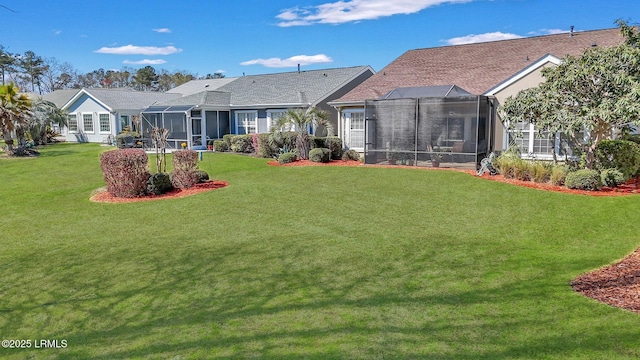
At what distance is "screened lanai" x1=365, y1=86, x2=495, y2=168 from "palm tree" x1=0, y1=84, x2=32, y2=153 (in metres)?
18.8

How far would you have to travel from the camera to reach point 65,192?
13.9 metres

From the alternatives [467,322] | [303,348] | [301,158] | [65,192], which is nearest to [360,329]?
[303,348]

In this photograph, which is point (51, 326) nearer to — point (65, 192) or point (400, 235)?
point (400, 235)

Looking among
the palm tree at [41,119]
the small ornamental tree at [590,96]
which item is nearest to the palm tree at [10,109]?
the palm tree at [41,119]

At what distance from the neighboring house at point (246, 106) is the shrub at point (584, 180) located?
1452 centimetres

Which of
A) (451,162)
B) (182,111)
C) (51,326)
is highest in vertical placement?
(182,111)

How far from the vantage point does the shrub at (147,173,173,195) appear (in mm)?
12859

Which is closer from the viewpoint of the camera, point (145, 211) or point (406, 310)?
point (406, 310)

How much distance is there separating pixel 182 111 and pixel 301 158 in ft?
33.2

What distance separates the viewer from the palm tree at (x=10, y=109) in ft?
72.6

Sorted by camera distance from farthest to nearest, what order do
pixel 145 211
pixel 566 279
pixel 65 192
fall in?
pixel 65 192
pixel 145 211
pixel 566 279

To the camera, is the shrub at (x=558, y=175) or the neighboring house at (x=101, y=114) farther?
the neighboring house at (x=101, y=114)

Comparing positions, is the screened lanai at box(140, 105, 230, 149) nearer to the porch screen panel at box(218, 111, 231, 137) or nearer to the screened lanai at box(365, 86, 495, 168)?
the porch screen panel at box(218, 111, 231, 137)

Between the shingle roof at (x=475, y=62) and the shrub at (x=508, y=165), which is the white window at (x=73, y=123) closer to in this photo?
the shingle roof at (x=475, y=62)
